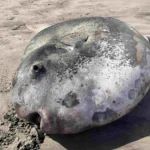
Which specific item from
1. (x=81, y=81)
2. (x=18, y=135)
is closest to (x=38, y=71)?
(x=81, y=81)

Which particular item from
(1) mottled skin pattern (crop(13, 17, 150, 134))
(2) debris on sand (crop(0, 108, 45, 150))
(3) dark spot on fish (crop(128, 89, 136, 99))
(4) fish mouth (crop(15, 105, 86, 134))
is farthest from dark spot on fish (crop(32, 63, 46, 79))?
(3) dark spot on fish (crop(128, 89, 136, 99))

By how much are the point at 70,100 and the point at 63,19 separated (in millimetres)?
2676

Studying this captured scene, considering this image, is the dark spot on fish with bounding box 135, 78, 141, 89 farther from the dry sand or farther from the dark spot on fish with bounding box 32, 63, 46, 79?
the dark spot on fish with bounding box 32, 63, 46, 79

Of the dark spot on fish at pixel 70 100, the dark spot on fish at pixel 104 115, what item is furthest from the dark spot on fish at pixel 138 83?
the dark spot on fish at pixel 70 100

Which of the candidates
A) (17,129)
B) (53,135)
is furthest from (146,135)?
(17,129)

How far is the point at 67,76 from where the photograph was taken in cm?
246

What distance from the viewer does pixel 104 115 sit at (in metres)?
2.43

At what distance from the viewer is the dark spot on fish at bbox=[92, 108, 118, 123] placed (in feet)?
7.89

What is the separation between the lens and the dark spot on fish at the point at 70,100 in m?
2.37

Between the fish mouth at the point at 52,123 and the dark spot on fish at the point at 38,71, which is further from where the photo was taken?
the dark spot on fish at the point at 38,71

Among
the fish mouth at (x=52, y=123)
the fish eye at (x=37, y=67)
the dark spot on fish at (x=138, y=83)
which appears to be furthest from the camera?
the dark spot on fish at (x=138, y=83)

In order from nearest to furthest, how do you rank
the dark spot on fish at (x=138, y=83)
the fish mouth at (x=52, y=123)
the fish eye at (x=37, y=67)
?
the fish mouth at (x=52, y=123), the fish eye at (x=37, y=67), the dark spot on fish at (x=138, y=83)

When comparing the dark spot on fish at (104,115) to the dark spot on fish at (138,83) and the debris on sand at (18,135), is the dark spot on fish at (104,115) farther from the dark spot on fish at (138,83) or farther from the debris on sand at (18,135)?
the debris on sand at (18,135)

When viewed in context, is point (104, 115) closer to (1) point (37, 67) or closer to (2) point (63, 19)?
(1) point (37, 67)
